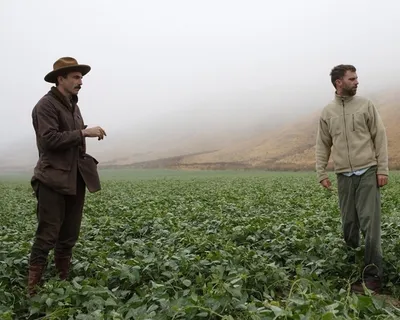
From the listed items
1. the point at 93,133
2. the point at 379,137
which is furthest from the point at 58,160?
the point at 379,137

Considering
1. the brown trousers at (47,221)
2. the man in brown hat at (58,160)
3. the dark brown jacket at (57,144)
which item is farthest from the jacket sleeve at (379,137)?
the brown trousers at (47,221)

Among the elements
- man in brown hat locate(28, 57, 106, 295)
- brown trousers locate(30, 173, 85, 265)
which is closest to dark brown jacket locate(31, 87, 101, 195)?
man in brown hat locate(28, 57, 106, 295)

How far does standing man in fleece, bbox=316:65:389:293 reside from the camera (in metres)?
4.44

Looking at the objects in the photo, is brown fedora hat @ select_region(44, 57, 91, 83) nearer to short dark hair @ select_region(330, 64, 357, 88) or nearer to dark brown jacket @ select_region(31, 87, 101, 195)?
dark brown jacket @ select_region(31, 87, 101, 195)

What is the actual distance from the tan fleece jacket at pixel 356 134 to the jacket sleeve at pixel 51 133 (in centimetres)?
262

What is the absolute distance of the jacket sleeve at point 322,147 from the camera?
4906 mm

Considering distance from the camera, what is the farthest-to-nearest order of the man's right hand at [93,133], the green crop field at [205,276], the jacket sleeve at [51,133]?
the man's right hand at [93,133] < the jacket sleeve at [51,133] < the green crop field at [205,276]

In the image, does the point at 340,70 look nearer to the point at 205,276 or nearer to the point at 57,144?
the point at 205,276

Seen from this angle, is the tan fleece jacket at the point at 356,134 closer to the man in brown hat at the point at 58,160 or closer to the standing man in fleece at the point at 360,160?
the standing man in fleece at the point at 360,160

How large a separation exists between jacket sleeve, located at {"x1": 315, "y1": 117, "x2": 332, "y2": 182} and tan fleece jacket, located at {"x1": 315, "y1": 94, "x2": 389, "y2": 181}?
0.40 ft

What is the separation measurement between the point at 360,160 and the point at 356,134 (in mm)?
271

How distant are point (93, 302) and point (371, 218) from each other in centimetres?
277

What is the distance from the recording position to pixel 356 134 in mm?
4539

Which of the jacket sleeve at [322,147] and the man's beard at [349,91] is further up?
the man's beard at [349,91]
